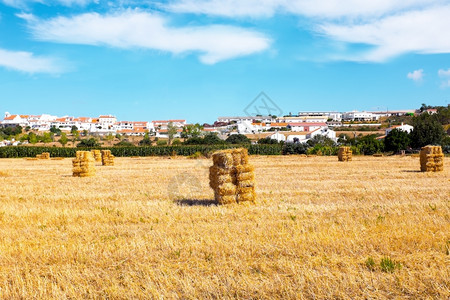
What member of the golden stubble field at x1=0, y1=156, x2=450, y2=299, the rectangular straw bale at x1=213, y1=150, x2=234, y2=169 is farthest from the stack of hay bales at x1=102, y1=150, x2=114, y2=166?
the rectangular straw bale at x1=213, y1=150, x2=234, y2=169

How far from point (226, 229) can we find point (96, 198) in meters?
7.55

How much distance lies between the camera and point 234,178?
538 inches

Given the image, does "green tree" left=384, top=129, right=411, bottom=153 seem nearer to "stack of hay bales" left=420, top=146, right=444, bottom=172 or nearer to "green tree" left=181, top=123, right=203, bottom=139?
"stack of hay bales" left=420, top=146, right=444, bottom=172

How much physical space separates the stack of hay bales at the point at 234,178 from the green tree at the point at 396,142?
180 ft

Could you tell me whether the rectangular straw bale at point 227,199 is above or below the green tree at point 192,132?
below

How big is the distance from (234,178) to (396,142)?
185 feet

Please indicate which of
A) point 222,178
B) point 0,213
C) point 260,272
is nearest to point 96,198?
point 0,213

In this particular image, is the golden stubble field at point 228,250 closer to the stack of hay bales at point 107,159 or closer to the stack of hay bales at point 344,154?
the stack of hay bales at point 107,159

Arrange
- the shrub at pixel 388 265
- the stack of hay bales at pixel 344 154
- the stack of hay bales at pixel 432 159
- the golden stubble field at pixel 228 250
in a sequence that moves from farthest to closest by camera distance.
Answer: the stack of hay bales at pixel 344 154
the stack of hay bales at pixel 432 159
the shrub at pixel 388 265
the golden stubble field at pixel 228 250

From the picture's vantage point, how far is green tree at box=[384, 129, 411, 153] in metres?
63.4

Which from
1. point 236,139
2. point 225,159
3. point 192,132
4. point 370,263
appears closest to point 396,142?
point 236,139

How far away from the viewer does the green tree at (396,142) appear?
6344 centimetres

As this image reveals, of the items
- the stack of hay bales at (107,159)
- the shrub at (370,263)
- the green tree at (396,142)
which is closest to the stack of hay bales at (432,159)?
the shrub at (370,263)

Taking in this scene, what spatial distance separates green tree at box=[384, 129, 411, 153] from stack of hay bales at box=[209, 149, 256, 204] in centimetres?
5490
